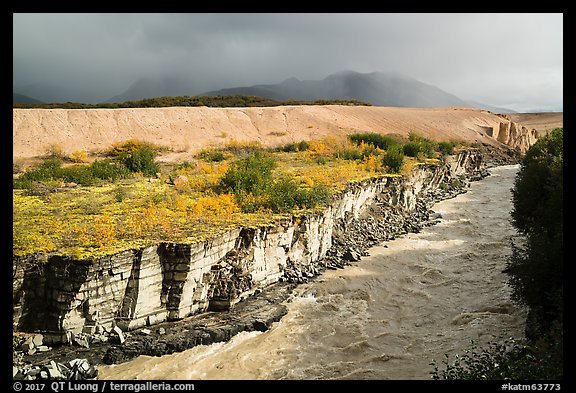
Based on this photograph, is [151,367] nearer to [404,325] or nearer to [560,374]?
[404,325]

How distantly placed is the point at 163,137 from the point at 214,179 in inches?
634

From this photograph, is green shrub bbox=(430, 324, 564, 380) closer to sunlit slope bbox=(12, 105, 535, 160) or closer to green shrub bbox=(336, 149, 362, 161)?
green shrub bbox=(336, 149, 362, 161)

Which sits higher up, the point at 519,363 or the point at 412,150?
the point at 412,150

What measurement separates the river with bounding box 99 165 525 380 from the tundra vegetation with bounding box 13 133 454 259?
96.9 inches

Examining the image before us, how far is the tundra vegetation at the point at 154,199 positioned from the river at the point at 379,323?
2461 mm

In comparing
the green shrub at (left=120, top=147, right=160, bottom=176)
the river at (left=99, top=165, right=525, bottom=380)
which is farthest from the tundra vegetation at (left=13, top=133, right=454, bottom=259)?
the river at (left=99, top=165, right=525, bottom=380)

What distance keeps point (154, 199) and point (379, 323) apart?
24.2 ft

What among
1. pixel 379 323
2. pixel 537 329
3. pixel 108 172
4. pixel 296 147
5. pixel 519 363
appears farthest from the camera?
pixel 296 147

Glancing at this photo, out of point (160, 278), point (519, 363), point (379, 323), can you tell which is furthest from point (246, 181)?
point (519, 363)

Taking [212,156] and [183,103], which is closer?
[212,156]

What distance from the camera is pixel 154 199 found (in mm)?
12406

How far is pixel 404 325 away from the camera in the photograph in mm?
9781

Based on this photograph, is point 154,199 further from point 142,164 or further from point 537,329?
point 537,329
